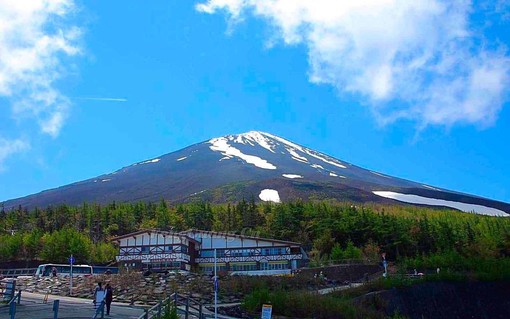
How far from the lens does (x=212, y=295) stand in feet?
83.0

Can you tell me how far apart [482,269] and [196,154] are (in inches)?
5973

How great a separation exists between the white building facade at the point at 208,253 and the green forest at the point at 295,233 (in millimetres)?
2898

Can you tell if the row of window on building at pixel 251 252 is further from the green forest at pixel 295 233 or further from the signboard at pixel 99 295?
the signboard at pixel 99 295

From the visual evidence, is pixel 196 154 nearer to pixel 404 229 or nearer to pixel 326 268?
pixel 404 229

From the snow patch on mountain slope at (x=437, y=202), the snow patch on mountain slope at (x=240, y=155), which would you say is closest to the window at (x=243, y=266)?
the snow patch on mountain slope at (x=437, y=202)

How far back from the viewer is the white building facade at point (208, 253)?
135ft

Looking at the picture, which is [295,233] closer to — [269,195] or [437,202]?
[269,195]

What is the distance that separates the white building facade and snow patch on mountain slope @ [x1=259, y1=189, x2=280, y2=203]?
60570 mm

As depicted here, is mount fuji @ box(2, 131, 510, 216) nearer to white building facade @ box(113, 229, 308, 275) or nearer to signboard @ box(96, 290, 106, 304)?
white building facade @ box(113, 229, 308, 275)

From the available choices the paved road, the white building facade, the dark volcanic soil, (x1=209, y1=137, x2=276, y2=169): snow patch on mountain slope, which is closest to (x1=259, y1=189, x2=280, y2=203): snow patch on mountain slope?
(x1=209, y1=137, x2=276, y2=169): snow patch on mountain slope

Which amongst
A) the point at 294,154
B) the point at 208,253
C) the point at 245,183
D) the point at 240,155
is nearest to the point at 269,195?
the point at 245,183

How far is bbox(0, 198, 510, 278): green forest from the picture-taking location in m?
46.0

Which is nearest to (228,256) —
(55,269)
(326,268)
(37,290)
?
(326,268)

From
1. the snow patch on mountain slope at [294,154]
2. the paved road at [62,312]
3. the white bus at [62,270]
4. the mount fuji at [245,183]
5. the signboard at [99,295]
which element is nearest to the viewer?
the paved road at [62,312]
